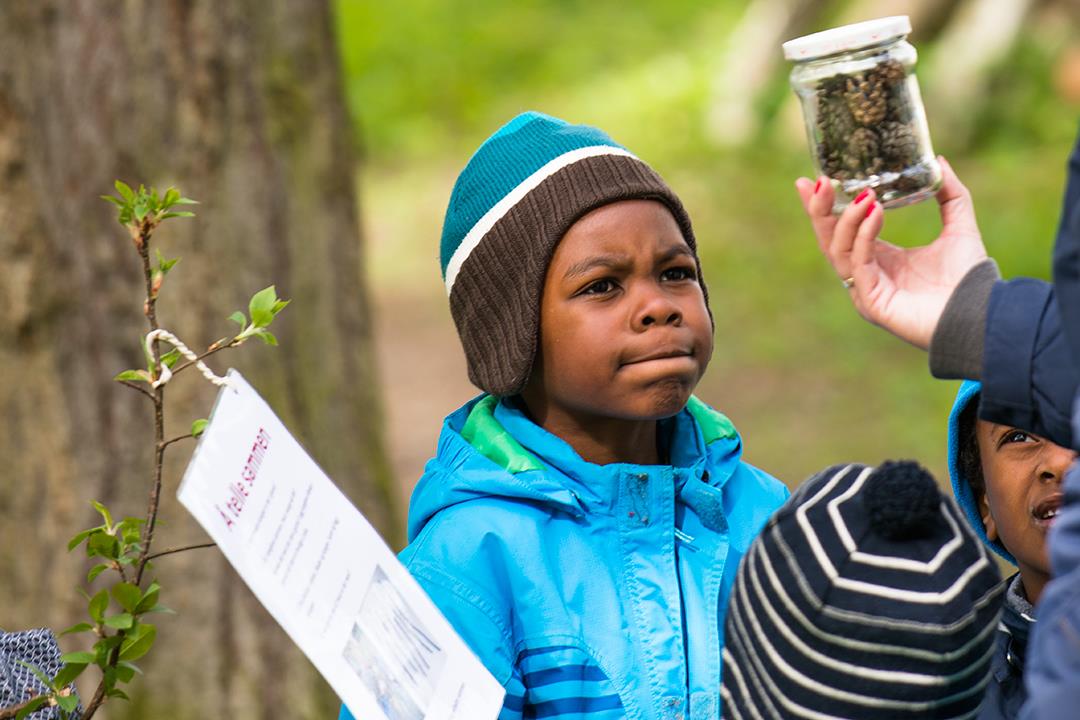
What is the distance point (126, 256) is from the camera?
3949 millimetres

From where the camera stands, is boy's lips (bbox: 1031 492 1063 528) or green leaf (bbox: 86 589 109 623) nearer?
green leaf (bbox: 86 589 109 623)

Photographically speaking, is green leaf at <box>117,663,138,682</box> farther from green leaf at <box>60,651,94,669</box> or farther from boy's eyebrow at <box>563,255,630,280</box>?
boy's eyebrow at <box>563,255,630,280</box>

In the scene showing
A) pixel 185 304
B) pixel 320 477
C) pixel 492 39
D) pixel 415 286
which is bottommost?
pixel 320 477

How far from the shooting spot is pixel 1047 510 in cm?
235

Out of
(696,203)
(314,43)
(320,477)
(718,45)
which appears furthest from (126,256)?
(718,45)

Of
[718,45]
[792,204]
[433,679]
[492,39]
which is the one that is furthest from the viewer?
[492,39]

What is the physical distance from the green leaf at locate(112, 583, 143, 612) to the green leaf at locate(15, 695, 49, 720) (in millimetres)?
156

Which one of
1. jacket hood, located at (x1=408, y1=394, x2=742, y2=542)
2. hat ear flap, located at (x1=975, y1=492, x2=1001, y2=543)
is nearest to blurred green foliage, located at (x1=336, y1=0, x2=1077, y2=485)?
jacket hood, located at (x1=408, y1=394, x2=742, y2=542)

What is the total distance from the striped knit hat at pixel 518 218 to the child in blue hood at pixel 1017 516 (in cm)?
64

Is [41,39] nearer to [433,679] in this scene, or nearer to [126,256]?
[126,256]

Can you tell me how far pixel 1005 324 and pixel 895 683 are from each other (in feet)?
1.45

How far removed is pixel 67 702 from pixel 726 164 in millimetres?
9535

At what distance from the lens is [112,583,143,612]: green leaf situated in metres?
1.92

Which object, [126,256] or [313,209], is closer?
[126,256]
